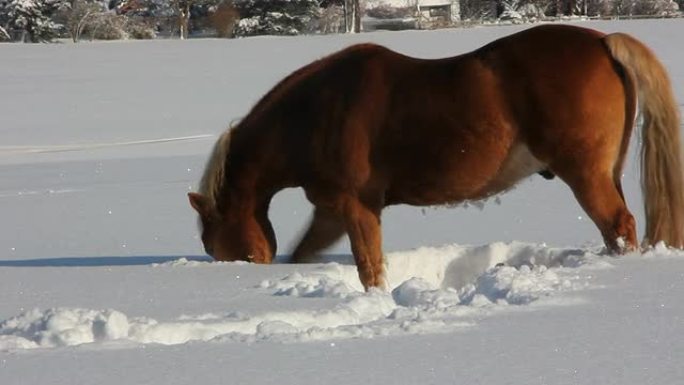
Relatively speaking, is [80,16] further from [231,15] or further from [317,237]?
[317,237]

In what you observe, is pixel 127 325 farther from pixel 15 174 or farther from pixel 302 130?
pixel 15 174

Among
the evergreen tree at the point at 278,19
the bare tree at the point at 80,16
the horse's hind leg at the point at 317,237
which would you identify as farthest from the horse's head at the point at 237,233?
the bare tree at the point at 80,16

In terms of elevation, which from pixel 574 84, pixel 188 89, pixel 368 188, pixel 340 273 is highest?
pixel 574 84

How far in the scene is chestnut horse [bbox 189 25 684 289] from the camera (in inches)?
214

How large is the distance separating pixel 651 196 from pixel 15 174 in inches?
308

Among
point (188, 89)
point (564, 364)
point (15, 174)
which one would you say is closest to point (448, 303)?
point (564, 364)

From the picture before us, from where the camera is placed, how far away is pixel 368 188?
18.3ft

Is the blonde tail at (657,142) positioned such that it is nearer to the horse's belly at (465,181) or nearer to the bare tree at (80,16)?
the horse's belly at (465,181)

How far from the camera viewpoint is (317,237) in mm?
6191

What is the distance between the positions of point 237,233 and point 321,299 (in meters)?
1.59

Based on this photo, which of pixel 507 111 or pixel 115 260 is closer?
pixel 507 111

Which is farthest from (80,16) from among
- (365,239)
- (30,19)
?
(365,239)

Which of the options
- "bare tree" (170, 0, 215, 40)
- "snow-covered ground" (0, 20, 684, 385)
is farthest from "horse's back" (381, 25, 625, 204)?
"bare tree" (170, 0, 215, 40)

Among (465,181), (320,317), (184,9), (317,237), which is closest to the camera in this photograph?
(320,317)
